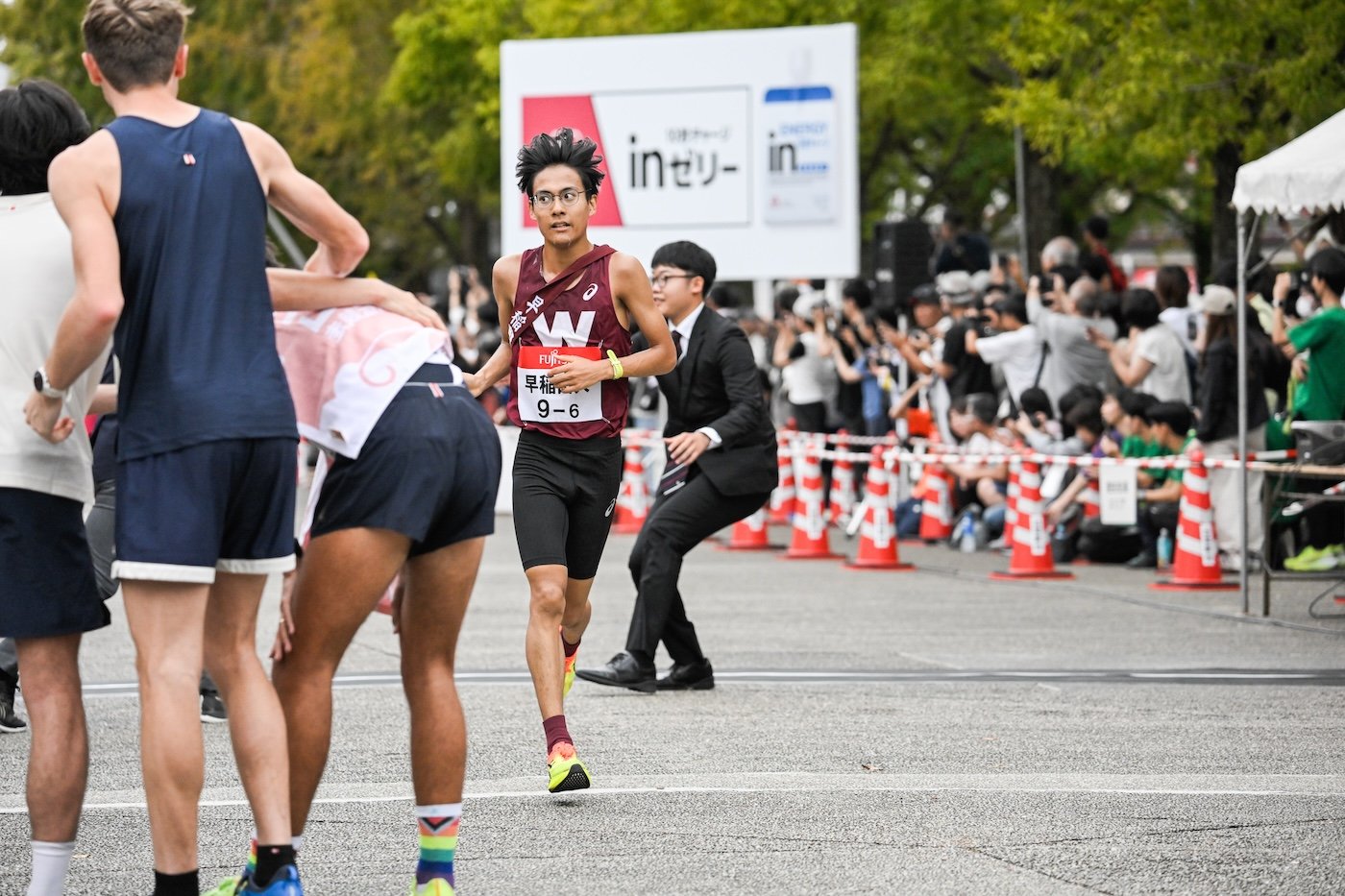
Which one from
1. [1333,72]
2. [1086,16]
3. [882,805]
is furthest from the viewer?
[1086,16]

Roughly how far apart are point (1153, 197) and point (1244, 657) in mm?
34115

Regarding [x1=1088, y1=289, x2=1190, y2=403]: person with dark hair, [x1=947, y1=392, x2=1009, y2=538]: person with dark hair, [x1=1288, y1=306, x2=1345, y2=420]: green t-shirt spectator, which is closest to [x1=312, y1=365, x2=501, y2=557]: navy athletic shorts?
[x1=1288, y1=306, x2=1345, y2=420]: green t-shirt spectator

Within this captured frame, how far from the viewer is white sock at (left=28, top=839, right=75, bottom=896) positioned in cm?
525

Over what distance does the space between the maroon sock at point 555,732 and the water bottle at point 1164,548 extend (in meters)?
9.62

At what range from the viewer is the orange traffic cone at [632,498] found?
73.3ft

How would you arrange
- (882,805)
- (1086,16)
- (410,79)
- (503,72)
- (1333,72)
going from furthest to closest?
(410,79)
(503,72)
(1086,16)
(1333,72)
(882,805)

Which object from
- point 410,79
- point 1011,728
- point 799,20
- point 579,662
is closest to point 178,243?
point 1011,728

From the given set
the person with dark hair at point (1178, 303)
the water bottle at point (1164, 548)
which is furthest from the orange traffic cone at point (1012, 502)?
the person with dark hair at point (1178, 303)

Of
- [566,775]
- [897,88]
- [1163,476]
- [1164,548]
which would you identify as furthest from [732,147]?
[566,775]

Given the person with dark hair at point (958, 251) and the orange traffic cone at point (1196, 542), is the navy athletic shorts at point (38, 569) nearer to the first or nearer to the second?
the orange traffic cone at point (1196, 542)

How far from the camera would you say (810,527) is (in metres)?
18.2

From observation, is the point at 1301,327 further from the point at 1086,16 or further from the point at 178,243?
the point at 178,243

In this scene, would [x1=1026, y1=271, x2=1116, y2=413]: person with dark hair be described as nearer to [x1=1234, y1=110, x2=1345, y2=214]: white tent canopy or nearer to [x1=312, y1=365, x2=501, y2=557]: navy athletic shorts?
[x1=1234, y1=110, x2=1345, y2=214]: white tent canopy

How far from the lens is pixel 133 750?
26.9 feet
